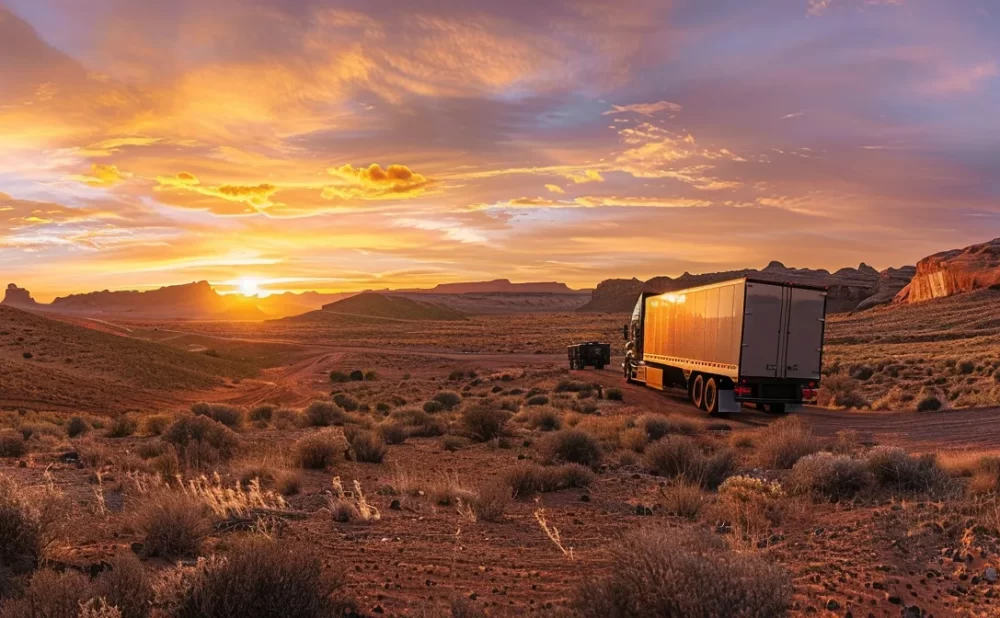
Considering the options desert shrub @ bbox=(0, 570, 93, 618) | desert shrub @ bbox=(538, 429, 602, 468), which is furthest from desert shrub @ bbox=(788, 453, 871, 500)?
desert shrub @ bbox=(0, 570, 93, 618)

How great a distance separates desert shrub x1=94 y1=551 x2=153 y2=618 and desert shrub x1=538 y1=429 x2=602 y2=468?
9.66m

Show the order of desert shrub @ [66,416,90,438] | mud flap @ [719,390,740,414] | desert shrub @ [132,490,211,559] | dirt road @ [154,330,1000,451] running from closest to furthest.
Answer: desert shrub @ [132,490,211,559] < dirt road @ [154,330,1000,451] < desert shrub @ [66,416,90,438] < mud flap @ [719,390,740,414]

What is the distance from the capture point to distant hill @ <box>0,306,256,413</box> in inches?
1368

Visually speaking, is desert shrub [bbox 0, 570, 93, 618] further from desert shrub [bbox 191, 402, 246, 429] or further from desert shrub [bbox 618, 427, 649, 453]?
desert shrub [bbox 191, 402, 246, 429]

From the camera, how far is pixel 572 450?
14898mm

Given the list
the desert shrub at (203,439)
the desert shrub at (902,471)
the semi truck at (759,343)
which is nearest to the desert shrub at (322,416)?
the desert shrub at (203,439)

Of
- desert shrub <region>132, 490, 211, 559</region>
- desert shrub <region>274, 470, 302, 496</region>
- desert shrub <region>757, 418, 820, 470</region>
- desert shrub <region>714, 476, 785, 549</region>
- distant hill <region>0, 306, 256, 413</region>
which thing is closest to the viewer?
desert shrub <region>132, 490, 211, 559</region>

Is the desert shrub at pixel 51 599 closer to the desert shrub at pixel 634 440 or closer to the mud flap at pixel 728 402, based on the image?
the desert shrub at pixel 634 440

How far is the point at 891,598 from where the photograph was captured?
6.28 m

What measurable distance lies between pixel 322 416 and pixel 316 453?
10037 millimetres

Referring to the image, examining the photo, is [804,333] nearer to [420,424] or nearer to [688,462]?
[688,462]

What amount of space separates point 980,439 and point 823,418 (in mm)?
6188

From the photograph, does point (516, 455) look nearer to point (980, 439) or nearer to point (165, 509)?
point (165, 509)

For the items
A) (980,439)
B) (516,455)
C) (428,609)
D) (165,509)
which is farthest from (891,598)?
(980,439)
